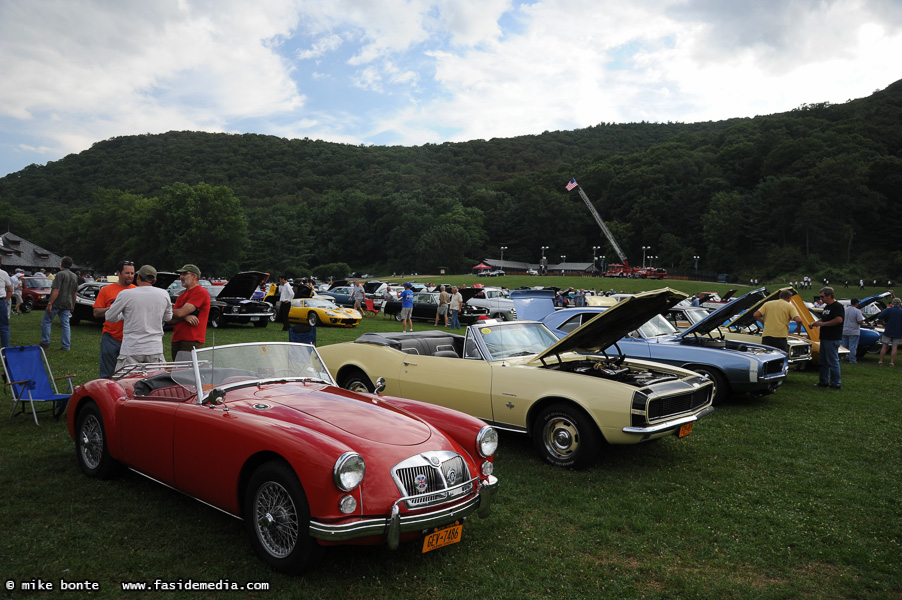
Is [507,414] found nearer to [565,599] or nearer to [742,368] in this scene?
[565,599]

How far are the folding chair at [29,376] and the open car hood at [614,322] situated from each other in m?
5.77

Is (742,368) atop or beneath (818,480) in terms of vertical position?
atop

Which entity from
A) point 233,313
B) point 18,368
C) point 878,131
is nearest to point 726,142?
point 878,131

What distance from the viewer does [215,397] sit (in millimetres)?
3857

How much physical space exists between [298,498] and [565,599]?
172cm

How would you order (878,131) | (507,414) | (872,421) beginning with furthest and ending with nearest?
(878,131), (872,421), (507,414)

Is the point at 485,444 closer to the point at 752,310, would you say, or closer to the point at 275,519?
the point at 275,519

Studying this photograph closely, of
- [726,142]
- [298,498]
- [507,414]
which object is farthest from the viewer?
[726,142]

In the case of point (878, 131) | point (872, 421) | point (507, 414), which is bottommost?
point (872, 421)

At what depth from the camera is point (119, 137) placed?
11581 centimetres

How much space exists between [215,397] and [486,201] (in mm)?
116886

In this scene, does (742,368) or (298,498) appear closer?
(298,498)

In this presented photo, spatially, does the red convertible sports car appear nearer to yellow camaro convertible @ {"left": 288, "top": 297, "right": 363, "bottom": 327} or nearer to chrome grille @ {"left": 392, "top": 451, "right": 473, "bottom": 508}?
chrome grille @ {"left": 392, "top": 451, "right": 473, "bottom": 508}

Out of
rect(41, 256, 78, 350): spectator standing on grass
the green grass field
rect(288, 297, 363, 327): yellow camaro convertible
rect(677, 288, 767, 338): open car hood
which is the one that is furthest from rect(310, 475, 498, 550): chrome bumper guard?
rect(288, 297, 363, 327): yellow camaro convertible
